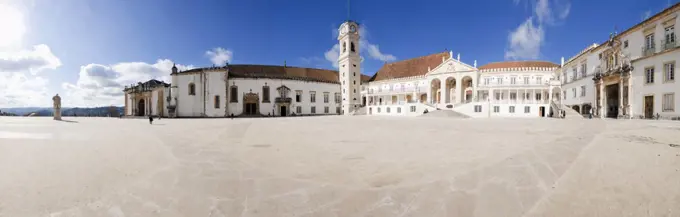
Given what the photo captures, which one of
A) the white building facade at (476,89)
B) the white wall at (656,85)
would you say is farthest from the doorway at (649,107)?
the white building facade at (476,89)

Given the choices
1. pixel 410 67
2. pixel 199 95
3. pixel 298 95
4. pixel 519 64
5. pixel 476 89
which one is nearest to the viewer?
pixel 199 95

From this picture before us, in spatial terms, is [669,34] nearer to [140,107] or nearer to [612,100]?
[612,100]

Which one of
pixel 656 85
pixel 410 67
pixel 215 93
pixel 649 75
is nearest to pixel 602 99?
pixel 649 75

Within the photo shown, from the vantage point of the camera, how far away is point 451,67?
139ft

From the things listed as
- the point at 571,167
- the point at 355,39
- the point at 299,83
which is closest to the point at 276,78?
the point at 299,83

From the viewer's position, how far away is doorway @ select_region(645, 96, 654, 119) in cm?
2100

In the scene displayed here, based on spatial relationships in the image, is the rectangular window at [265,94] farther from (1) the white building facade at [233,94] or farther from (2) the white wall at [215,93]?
(2) the white wall at [215,93]

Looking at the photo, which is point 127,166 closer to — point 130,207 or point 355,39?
point 130,207

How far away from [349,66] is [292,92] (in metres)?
13.0

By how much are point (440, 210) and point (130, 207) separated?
12.9 ft

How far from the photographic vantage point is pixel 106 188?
3932 millimetres

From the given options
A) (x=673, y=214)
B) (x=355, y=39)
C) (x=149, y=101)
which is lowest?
(x=673, y=214)

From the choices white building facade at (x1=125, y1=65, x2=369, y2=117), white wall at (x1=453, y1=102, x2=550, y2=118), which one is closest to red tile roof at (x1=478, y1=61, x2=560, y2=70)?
white wall at (x1=453, y1=102, x2=550, y2=118)

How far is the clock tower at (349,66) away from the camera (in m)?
50.0
